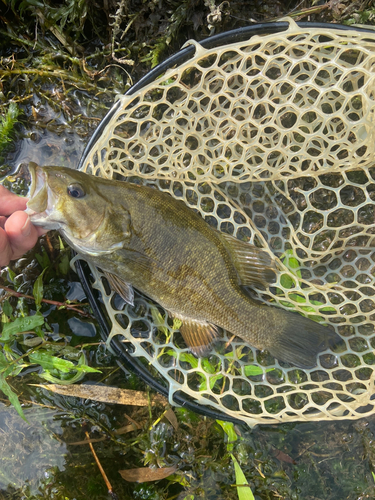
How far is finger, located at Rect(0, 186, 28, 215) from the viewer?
2416 mm

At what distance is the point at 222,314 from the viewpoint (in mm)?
2523

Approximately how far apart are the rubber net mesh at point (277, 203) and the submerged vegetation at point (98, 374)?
0.21m

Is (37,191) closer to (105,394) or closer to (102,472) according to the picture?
(105,394)

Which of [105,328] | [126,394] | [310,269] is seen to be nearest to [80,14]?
[105,328]

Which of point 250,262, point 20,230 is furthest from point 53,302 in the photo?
point 250,262

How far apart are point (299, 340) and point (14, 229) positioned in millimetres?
2085

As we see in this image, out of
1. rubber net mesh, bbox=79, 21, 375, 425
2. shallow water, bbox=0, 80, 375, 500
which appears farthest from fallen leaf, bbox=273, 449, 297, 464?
rubber net mesh, bbox=79, 21, 375, 425

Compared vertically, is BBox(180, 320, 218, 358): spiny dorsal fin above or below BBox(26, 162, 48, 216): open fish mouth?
below

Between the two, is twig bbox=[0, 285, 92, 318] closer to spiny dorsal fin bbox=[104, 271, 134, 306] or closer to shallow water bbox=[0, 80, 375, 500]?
shallow water bbox=[0, 80, 375, 500]

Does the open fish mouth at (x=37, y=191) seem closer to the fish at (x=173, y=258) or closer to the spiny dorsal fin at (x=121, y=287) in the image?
the fish at (x=173, y=258)

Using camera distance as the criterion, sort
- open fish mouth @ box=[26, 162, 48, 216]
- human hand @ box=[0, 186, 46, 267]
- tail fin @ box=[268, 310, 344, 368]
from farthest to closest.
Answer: tail fin @ box=[268, 310, 344, 368] < human hand @ box=[0, 186, 46, 267] < open fish mouth @ box=[26, 162, 48, 216]

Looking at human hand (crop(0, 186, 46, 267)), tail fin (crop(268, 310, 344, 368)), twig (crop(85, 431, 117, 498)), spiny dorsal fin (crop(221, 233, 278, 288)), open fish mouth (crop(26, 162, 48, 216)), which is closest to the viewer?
open fish mouth (crop(26, 162, 48, 216))

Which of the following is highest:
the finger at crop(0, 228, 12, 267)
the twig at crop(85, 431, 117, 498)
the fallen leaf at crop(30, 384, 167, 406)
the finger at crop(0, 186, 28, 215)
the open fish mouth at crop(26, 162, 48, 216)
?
the open fish mouth at crop(26, 162, 48, 216)

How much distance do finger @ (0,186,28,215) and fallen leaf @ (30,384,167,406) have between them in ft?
4.79
